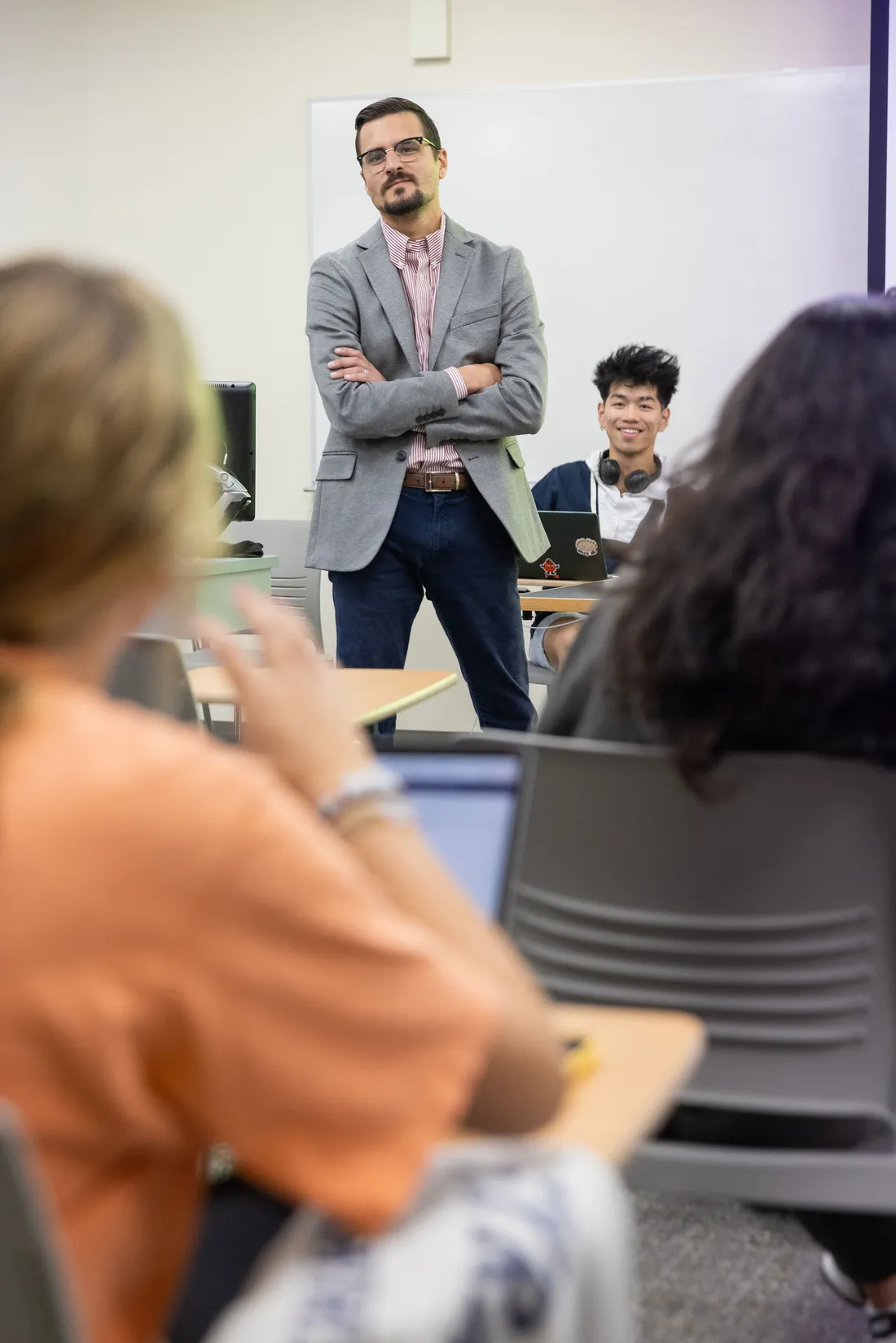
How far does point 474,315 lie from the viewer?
11.7 feet

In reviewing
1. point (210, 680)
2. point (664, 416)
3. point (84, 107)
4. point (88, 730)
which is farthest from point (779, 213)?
point (88, 730)

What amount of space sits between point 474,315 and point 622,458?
132cm

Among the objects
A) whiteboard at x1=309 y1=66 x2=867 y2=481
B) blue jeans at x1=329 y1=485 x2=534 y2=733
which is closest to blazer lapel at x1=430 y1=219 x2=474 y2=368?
blue jeans at x1=329 y1=485 x2=534 y2=733

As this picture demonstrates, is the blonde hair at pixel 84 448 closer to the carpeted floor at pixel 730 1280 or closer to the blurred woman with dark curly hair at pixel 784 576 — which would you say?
the blurred woman with dark curly hair at pixel 784 576

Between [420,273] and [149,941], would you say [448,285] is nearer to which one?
[420,273]

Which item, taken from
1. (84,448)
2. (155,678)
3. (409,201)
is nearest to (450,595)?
(409,201)

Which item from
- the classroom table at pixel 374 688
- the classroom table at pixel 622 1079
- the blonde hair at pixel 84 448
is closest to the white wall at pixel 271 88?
the classroom table at pixel 374 688

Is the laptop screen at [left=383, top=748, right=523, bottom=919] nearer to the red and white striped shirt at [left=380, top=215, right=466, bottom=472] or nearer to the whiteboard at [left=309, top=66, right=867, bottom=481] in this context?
the red and white striped shirt at [left=380, top=215, right=466, bottom=472]

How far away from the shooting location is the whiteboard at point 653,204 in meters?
5.28

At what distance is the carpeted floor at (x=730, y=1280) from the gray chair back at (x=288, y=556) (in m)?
3.25

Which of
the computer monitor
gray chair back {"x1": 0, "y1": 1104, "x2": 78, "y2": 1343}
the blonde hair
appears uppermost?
the computer monitor

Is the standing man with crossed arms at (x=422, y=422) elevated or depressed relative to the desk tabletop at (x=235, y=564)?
elevated

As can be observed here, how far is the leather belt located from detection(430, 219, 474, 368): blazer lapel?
32 centimetres

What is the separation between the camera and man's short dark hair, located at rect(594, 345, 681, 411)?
4891 mm
